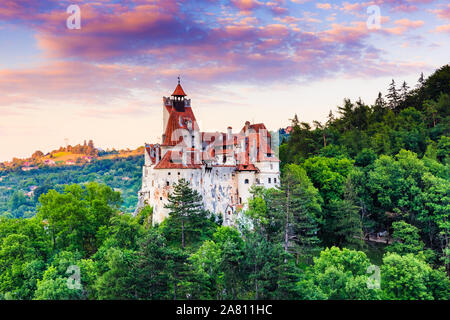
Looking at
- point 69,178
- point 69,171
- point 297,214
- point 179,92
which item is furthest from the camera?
point 69,171

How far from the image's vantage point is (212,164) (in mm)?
48750

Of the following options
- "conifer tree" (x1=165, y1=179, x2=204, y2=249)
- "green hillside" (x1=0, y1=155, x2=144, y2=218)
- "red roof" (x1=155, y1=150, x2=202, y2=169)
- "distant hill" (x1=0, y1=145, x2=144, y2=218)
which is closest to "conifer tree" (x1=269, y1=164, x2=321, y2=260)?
"conifer tree" (x1=165, y1=179, x2=204, y2=249)

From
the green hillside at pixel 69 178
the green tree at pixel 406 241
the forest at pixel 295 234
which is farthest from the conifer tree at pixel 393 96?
the green hillside at pixel 69 178

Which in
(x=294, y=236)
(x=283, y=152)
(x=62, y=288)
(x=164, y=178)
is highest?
(x=283, y=152)

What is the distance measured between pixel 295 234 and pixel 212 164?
1354 centimetres

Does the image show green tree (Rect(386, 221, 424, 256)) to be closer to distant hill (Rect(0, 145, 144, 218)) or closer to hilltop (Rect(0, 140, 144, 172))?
distant hill (Rect(0, 145, 144, 218))

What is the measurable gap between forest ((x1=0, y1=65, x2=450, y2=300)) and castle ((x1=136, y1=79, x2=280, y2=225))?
171cm

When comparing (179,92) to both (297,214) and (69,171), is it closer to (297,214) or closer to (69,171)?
(297,214)

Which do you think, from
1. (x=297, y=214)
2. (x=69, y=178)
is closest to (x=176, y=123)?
(x=297, y=214)

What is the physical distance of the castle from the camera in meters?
44.9
